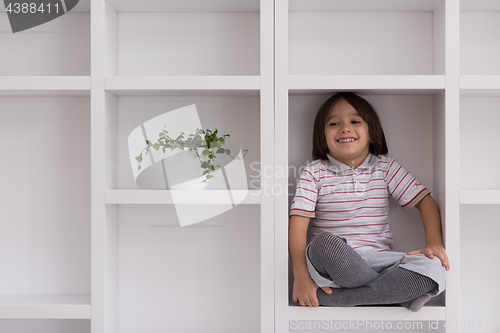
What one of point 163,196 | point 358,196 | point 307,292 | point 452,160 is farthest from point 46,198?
point 452,160

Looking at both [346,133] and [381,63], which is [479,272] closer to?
[346,133]

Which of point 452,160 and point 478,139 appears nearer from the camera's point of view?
point 452,160

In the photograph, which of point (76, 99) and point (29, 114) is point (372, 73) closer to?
point (76, 99)

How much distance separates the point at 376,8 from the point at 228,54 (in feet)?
1.52

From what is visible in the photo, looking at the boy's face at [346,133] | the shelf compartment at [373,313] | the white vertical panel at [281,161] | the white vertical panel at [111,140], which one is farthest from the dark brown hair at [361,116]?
the white vertical panel at [111,140]

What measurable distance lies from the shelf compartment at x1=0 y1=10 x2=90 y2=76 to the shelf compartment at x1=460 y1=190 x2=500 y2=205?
1.15 meters

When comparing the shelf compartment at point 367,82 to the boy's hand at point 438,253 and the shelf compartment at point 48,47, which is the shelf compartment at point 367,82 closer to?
the boy's hand at point 438,253

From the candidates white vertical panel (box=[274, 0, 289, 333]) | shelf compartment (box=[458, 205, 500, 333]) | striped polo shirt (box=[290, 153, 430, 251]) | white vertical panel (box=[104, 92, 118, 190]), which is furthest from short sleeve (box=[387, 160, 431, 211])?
white vertical panel (box=[104, 92, 118, 190])

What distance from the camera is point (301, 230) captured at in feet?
3.28

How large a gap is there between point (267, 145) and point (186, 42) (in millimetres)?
449

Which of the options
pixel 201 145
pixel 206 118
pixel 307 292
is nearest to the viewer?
pixel 307 292

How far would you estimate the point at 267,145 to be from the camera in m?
0.96

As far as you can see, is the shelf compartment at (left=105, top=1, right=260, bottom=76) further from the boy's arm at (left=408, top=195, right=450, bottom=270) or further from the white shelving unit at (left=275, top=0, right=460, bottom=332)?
the boy's arm at (left=408, top=195, right=450, bottom=270)

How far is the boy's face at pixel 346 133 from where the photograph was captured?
3.42 ft
